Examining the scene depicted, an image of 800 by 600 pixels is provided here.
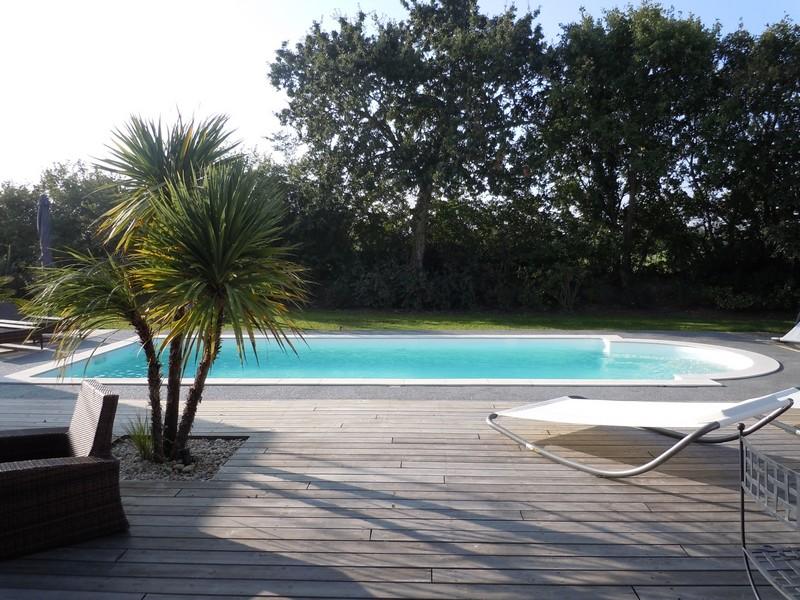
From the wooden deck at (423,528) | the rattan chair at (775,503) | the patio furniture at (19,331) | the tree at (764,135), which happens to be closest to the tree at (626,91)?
the tree at (764,135)

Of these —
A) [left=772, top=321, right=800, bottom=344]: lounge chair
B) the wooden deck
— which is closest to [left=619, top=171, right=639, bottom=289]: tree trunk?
[left=772, top=321, right=800, bottom=344]: lounge chair

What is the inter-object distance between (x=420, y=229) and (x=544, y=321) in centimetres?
515

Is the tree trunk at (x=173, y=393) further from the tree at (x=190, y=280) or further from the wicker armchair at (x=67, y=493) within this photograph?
the wicker armchair at (x=67, y=493)

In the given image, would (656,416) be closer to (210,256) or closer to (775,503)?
(775,503)

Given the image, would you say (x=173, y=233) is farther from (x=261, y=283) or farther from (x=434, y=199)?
(x=434, y=199)

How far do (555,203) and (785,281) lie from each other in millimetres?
6877

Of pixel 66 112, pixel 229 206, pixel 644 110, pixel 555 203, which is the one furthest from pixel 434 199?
pixel 229 206

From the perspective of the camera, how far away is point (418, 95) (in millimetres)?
16328

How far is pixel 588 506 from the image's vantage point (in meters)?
3.12

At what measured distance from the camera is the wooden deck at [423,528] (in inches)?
92.1

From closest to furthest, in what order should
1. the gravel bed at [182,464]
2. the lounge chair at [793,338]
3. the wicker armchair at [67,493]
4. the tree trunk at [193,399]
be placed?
1. the wicker armchair at [67,493]
2. the gravel bed at [182,464]
3. the tree trunk at [193,399]
4. the lounge chair at [793,338]

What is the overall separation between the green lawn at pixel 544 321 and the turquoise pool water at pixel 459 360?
1.66 meters

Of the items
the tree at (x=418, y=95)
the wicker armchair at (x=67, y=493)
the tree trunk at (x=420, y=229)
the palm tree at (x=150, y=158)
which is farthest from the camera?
the tree trunk at (x=420, y=229)

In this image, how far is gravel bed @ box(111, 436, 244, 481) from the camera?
363cm
